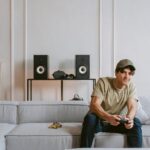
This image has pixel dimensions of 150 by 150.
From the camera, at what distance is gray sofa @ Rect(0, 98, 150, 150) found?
2.55 metres

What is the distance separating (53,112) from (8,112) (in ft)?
1.45

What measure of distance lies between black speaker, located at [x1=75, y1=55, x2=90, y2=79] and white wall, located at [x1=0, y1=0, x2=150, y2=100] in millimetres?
278

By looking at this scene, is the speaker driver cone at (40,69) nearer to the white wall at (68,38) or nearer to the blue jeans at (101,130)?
the white wall at (68,38)

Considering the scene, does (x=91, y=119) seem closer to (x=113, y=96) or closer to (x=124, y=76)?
(x=113, y=96)

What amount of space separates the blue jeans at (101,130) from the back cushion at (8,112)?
890mm

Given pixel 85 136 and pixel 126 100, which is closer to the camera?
pixel 85 136

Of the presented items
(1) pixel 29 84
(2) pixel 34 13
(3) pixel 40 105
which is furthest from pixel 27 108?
(2) pixel 34 13

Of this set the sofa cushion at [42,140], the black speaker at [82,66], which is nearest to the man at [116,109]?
the sofa cushion at [42,140]

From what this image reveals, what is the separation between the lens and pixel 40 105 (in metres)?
3.17

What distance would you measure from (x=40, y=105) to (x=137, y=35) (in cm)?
201

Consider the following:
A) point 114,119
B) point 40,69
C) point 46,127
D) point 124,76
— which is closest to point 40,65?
point 40,69

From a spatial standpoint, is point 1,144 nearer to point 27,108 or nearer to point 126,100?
point 27,108

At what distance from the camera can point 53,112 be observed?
10.3 feet

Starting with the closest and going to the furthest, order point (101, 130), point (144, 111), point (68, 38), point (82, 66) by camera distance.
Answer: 1. point (101, 130)
2. point (144, 111)
3. point (82, 66)
4. point (68, 38)
